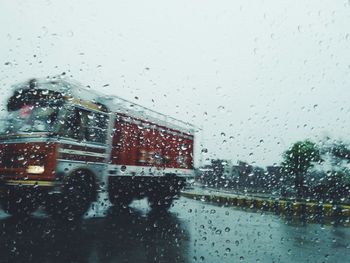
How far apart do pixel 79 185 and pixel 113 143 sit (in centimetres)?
151

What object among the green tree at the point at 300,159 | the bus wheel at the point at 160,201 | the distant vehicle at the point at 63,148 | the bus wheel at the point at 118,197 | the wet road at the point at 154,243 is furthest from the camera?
the bus wheel at the point at 160,201

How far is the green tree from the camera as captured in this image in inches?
181

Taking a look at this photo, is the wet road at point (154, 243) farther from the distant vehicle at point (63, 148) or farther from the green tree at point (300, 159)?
the green tree at point (300, 159)

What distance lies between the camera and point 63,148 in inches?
233

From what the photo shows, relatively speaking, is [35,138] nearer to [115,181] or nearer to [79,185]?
[79,185]

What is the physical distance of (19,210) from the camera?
6.84m

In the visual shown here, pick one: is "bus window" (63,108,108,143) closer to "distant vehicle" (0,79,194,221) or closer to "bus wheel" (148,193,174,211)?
"distant vehicle" (0,79,194,221)

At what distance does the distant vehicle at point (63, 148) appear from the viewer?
19.0 ft

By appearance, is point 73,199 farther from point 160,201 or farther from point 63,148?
point 160,201

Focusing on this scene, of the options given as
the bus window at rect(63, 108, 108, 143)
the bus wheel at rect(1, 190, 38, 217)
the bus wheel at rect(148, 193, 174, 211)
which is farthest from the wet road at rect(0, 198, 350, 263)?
the bus wheel at rect(148, 193, 174, 211)

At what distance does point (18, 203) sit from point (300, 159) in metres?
5.45

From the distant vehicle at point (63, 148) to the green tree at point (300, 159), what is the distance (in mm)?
1945

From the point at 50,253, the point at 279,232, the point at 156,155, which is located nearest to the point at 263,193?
the point at 279,232

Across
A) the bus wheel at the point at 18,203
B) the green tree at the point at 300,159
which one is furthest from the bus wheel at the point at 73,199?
the green tree at the point at 300,159
